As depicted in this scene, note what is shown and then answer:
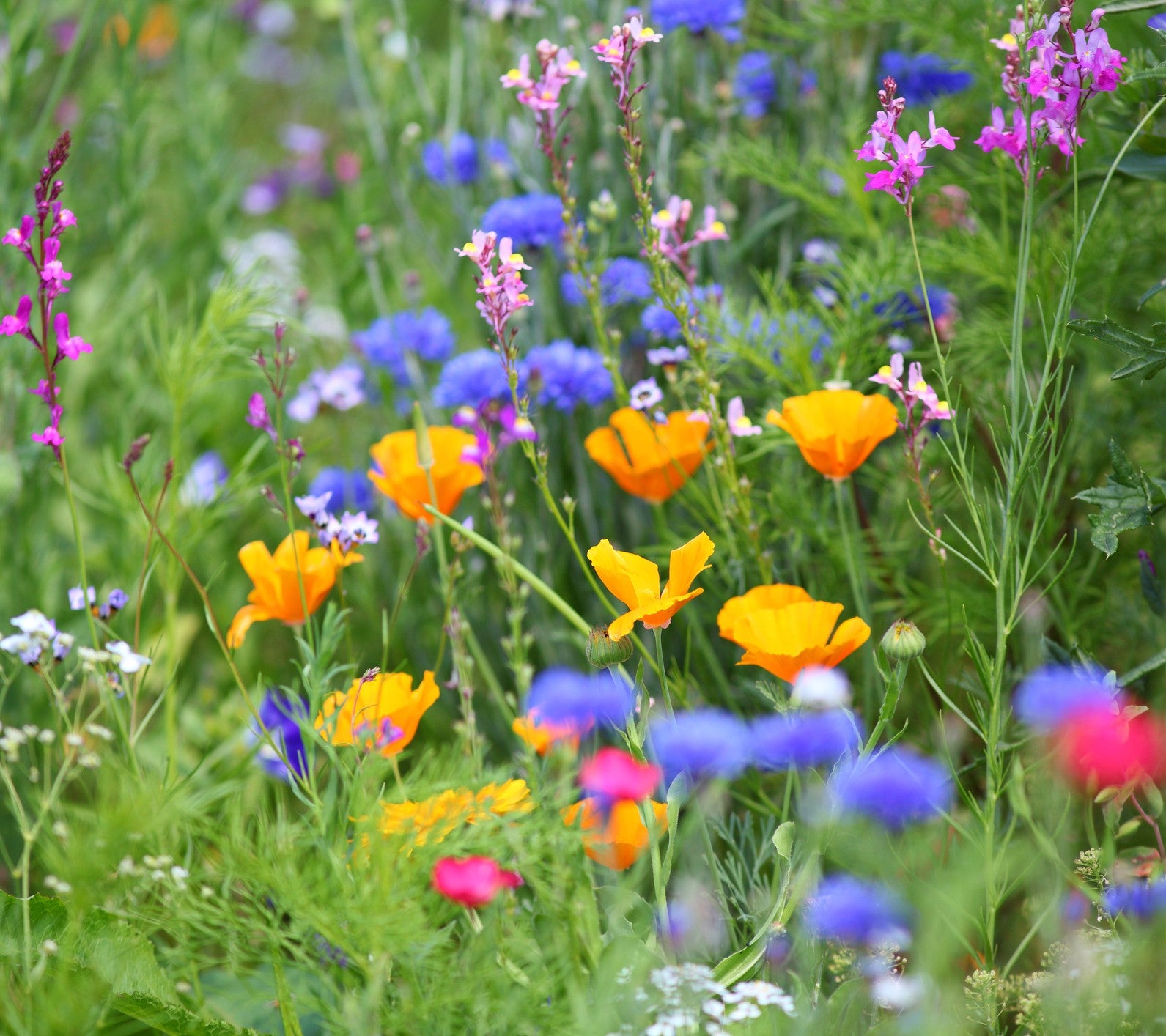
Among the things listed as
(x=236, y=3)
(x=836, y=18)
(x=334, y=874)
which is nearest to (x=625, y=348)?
(x=836, y=18)

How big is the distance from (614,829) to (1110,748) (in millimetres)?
239

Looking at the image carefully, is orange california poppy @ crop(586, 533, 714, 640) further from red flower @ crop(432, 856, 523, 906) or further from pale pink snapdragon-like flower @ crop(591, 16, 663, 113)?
pale pink snapdragon-like flower @ crop(591, 16, 663, 113)

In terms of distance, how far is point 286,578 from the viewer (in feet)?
2.21

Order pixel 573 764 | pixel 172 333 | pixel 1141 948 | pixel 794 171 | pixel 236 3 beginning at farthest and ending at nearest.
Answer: pixel 236 3
pixel 172 333
pixel 794 171
pixel 573 764
pixel 1141 948

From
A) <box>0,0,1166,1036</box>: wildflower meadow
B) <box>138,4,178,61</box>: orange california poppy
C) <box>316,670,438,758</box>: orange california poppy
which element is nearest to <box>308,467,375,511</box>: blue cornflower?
<box>0,0,1166,1036</box>: wildflower meadow

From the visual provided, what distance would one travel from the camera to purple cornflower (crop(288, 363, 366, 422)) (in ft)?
2.97

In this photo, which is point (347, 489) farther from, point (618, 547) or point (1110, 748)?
point (1110, 748)

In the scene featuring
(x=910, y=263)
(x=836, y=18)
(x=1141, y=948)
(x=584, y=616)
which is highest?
(x=836, y=18)

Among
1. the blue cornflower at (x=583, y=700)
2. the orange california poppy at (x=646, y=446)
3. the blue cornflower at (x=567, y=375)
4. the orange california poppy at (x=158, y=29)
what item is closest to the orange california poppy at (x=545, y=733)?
the blue cornflower at (x=583, y=700)

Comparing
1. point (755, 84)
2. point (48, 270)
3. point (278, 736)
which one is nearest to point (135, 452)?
point (48, 270)

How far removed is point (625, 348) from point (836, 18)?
33 cm

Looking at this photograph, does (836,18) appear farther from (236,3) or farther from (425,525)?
(236,3)

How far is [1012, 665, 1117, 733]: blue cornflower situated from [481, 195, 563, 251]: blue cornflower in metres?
0.51

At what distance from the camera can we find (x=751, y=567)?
33.6 inches
